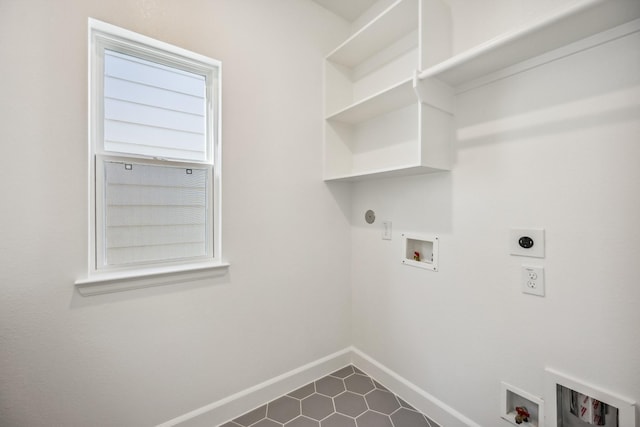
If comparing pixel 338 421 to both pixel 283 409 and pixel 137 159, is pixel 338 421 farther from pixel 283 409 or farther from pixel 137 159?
pixel 137 159

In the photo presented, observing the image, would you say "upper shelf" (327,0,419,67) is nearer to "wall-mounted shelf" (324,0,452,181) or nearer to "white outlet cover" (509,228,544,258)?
Result: "wall-mounted shelf" (324,0,452,181)

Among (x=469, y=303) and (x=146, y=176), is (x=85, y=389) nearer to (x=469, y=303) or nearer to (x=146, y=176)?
(x=146, y=176)

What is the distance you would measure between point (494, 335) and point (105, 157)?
6.84 feet

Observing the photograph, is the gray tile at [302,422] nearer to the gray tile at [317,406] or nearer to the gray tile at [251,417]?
the gray tile at [317,406]

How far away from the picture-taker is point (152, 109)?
142cm

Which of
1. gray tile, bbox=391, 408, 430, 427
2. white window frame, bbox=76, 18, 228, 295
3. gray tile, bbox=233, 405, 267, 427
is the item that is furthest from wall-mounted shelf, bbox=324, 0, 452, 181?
gray tile, bbox=233, 405, 267, 427

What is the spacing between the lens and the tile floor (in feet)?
5.05

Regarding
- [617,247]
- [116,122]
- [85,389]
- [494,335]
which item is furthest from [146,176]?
[617,247]

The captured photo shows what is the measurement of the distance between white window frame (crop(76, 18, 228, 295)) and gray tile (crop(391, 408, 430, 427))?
1.34 meters

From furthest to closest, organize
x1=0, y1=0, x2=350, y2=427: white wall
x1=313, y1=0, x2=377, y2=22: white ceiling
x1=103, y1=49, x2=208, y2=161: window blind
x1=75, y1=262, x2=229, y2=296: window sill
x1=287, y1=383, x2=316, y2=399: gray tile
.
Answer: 1. x1=313, y1=0, x2=377, y2=22: white ceiling
2. x1=287, y1=383, x2=316, y2=399: gray tile
3. x1=103, y1=49, x2=208, y2=161: window blind
4. x1=75, y1=262, x2=229, y2=296: window sill
5. x1=0, y1=0, x2=350, y2=427: white wall

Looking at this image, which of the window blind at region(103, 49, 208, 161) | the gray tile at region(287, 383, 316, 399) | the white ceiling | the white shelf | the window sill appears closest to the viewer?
the window sill

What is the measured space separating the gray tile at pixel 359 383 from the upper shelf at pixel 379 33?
233 centimetres

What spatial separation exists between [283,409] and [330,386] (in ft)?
1.21

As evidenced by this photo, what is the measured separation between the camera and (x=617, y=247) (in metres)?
0.99
